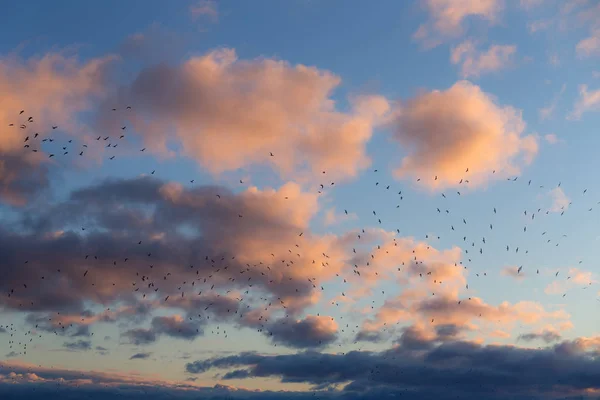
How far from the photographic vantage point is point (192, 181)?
125562 mm

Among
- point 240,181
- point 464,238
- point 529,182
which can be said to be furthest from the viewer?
point 240,181

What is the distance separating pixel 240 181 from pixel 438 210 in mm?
65344

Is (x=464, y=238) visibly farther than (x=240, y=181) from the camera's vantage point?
No

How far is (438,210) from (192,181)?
82.3 meters

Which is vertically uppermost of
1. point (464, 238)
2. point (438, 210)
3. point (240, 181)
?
point (240, 181)

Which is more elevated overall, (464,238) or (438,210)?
(438,210)

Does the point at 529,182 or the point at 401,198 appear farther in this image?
the point at 401,198

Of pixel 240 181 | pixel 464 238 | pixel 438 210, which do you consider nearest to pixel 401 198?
pixel 438 210

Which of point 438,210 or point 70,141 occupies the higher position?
point 70,141

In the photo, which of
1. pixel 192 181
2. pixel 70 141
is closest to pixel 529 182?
pixel 192 181

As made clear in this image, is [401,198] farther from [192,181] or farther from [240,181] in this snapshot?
[192,181]

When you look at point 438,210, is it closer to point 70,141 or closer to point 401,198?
point 401,198

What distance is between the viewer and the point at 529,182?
100062 mm

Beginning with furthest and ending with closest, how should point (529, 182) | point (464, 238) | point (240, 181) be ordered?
point (240, 181) < point (464, 238) < point (529, 182)
